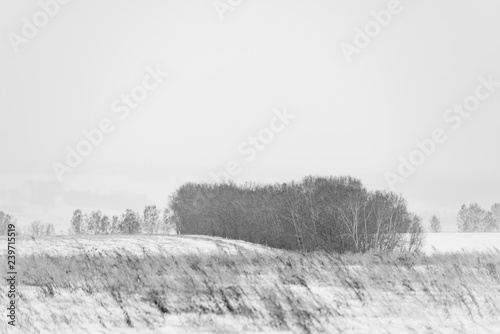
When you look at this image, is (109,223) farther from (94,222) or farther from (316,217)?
(316,217)

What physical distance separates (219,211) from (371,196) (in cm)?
2182

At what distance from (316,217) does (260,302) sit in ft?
140

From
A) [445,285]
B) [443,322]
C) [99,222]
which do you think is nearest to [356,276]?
[445,285]

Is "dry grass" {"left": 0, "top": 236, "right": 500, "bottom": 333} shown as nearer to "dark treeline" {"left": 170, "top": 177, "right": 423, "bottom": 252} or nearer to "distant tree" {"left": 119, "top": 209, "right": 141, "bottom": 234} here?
"dark treeline" {"left": 170, "top": 177, "right": 423, "bottom": 252}

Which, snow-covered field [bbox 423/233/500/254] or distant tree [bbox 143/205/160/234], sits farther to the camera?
distant tree [bbox 143/205/160/234]

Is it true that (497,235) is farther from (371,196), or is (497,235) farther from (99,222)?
(99,222)

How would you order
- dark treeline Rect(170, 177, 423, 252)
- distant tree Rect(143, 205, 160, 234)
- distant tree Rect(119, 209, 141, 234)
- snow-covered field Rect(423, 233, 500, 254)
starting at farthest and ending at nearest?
distant tree Rect(143, 205, 160, 234) → distant tree Rect(119, 209, 141, 234) → snow-covered field Rect(423, 233, 500, 254) → dark treeline Rect(170, 177, 423, 252)

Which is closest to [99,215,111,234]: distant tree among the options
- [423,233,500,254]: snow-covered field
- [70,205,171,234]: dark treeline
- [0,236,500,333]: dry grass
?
[70,205,171,234]: dark treeline

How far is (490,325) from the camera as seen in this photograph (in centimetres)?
945

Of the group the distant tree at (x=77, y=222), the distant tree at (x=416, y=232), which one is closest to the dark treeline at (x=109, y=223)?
the distant tree at (x=77, y=222)

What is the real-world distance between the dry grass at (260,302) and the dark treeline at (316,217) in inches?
1264

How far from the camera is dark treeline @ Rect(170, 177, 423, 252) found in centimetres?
4853

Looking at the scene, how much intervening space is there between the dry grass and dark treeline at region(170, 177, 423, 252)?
32099 mm

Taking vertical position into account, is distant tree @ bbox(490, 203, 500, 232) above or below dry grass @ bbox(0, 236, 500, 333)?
below
